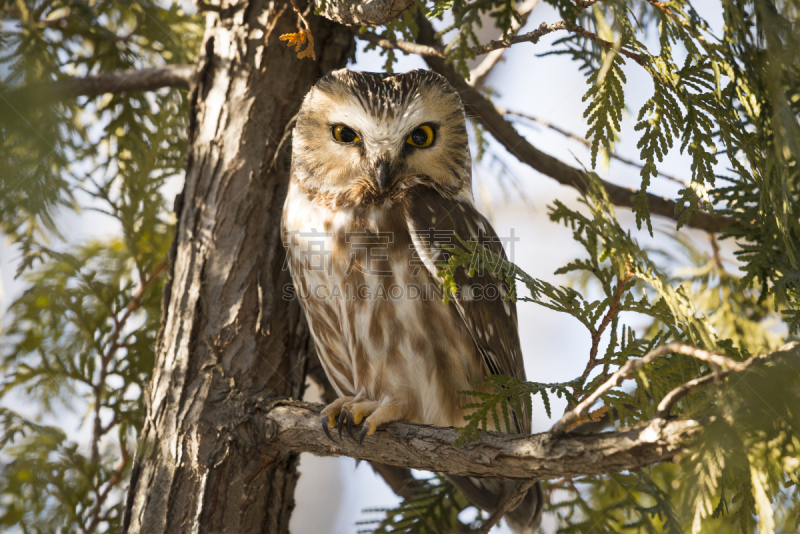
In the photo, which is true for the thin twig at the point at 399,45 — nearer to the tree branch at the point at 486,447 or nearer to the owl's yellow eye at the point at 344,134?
the owl's yellow eye at the point at 344,134

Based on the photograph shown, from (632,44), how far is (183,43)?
2571 millimetres

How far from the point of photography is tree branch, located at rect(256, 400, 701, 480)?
1288mm

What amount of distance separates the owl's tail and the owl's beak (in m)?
1.38

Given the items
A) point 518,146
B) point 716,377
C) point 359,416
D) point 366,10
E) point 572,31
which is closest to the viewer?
point 716,377

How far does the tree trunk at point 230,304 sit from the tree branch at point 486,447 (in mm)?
152

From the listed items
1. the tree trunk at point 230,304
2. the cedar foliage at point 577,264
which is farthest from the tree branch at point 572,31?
the tree trunk at point 230,304

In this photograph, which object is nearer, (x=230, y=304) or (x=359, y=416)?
(x=359, y=416)

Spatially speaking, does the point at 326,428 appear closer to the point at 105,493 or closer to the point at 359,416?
the point at 359,416

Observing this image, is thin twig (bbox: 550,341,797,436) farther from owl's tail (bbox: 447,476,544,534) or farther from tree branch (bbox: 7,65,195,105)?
tree branch (bbox: 7,65,195,105)

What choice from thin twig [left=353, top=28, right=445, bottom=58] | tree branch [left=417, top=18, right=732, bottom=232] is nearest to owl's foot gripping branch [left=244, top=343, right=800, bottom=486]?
tree branch [left=417, top=18, right=732, bottom=232]

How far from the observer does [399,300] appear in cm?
221

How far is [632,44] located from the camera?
164 cm

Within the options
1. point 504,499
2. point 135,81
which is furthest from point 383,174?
point 504,499

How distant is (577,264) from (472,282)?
63cm
